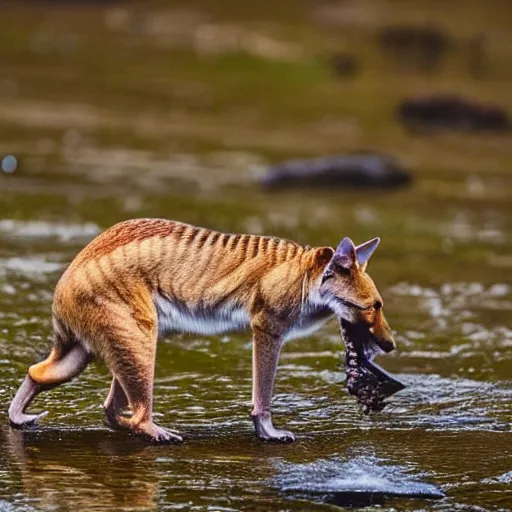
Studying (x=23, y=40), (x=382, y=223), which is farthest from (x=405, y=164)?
(x=23, y=40)

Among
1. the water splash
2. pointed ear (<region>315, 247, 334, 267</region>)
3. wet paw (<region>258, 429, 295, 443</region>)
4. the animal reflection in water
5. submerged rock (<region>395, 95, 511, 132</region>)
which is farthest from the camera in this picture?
submerged rock (<region>395, 95, 511, 132</region>)

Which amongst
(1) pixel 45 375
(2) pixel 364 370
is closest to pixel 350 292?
(2) pixel 364 370

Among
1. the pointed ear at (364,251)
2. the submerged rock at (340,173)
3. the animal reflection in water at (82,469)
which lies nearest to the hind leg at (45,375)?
the animal reflection in water at (82,469)

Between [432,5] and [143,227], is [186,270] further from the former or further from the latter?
[432,5]

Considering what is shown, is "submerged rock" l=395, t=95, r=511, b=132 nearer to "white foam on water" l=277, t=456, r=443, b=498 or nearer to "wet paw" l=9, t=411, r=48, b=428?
"wet paw" l=9, t=411, r=48, b=428

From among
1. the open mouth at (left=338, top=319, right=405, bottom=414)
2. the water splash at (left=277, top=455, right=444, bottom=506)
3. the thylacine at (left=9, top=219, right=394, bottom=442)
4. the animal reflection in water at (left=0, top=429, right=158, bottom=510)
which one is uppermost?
the thylacine at (left=9, top=219, right=394, bottom=442)

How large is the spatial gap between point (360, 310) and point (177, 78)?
17920 millimetres

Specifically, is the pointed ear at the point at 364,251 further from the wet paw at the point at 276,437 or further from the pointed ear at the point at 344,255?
the wet paw at the point at 276,437

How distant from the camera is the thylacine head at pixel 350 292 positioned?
696 centimetres

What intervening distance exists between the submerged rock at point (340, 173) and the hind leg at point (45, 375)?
10167 mm

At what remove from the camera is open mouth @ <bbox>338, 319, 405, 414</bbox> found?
23.3 ft

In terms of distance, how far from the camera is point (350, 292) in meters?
6.98

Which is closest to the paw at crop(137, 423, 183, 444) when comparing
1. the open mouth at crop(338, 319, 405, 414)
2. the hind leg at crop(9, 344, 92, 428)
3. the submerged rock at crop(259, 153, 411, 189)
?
the hind leg at crop(9, 344, 92, 428)

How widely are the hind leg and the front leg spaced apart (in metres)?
0.82
